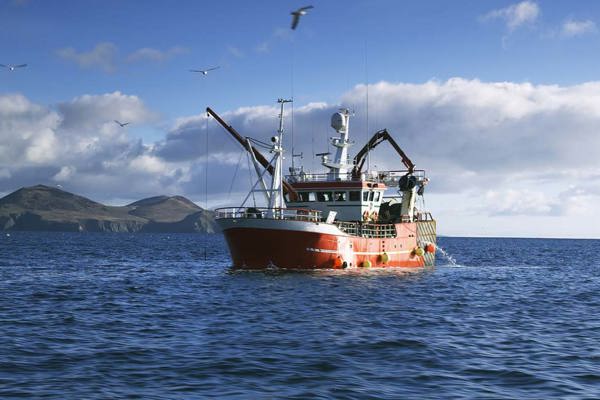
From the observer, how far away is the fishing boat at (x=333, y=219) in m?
41.8

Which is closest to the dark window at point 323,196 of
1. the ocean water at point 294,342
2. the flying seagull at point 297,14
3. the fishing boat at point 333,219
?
the fishing boat at point 333,219

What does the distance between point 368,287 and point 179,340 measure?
18138 mm

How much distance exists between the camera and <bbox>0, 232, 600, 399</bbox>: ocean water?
14477 mm

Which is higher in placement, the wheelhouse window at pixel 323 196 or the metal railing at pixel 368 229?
the wheelhouse window at pixel 323 196

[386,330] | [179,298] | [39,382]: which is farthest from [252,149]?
[39,382]

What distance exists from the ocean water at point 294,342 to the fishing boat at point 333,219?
5.23m

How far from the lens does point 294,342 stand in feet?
63.9

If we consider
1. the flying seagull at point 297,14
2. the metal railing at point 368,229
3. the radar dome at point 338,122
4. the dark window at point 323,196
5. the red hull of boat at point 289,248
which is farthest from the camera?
the radar dome at point 338,122

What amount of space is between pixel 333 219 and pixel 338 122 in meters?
14.4

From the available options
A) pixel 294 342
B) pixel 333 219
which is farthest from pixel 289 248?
pixel 294 342

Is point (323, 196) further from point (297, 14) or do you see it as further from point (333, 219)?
point (297, 14)

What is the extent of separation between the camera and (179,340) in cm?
1973

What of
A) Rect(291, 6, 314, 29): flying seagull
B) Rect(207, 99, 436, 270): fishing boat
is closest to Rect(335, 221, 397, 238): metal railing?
Rect(207, 99, 436, 270): fishing boat

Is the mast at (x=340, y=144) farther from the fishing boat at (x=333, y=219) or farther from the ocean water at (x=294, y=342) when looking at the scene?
the ocean water at (x=294, y=342)
